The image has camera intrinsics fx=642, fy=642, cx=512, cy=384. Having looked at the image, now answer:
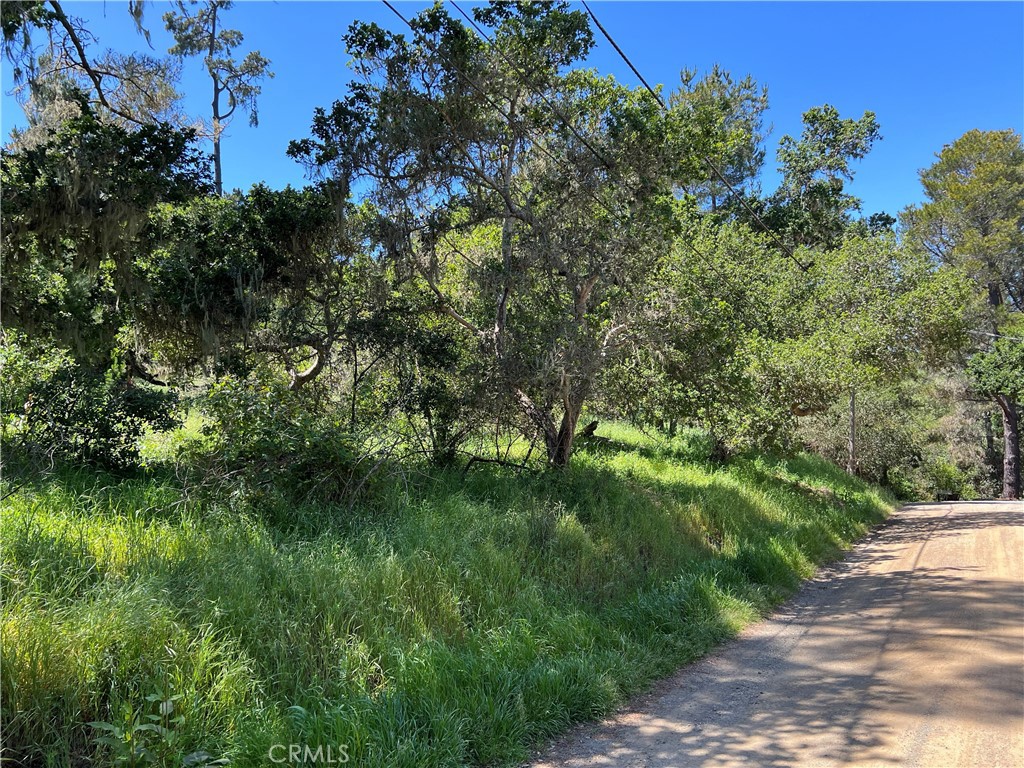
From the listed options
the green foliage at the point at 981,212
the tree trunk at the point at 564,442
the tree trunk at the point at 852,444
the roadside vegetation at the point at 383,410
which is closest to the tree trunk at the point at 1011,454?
the green foliage at the point at 981,212

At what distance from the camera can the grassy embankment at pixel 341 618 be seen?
131 inches

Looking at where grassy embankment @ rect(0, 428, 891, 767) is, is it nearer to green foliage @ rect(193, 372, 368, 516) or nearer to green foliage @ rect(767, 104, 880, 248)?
green foliage @ rect(193, 372, 368, 516)

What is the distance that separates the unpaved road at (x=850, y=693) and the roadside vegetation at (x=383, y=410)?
0.36m

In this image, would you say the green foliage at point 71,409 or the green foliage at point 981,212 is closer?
the green foliage at point 71,409

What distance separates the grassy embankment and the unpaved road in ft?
1.07

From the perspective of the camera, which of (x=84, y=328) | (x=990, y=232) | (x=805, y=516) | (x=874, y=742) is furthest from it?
(x=990, y=232)

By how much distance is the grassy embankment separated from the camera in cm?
334

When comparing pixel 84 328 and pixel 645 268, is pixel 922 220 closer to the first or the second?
pixel 645 268

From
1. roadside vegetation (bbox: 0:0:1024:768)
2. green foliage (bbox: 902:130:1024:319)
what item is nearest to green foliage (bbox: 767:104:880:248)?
green foliage (bbox: 902:130:1024:319)

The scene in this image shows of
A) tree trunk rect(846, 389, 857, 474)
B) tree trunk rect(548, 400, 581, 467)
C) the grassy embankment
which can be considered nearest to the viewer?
the grassy embankment

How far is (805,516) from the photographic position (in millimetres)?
11922

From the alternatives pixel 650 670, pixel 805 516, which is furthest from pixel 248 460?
pixel 805 516

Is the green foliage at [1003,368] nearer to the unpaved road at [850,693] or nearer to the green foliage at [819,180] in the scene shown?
the green foliage at [819,180]

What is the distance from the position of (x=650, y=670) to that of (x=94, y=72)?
925 centimetres
